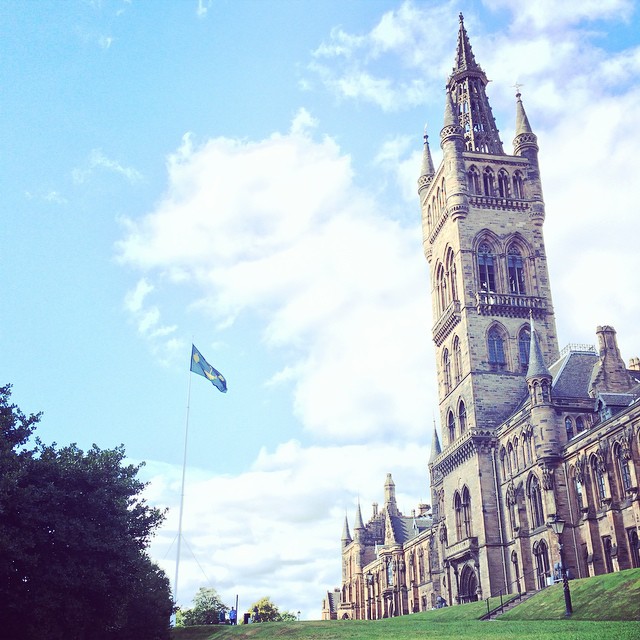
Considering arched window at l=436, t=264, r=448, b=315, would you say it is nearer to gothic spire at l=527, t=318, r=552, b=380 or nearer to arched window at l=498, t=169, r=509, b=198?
arched window at l=498, t=169, r=509, b=198

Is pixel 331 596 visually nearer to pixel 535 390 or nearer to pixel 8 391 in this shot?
pixel 535 390

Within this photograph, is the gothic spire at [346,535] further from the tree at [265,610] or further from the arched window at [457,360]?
the arched window at [457,360]

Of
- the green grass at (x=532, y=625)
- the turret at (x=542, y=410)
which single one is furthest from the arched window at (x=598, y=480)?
the green grass at (x=532, y=625)

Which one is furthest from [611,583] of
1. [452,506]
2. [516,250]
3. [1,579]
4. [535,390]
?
[516,250]

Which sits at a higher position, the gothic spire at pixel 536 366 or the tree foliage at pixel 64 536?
the gothic spire at pixel 536 366

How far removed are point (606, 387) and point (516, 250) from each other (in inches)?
862

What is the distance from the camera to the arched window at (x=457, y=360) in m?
76.2

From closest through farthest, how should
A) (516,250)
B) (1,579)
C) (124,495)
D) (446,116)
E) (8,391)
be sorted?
(1,579)
(8,391)
(124,495)
(516,250)
(446,116)

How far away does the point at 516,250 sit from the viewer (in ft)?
260

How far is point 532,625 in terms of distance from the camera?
33219 mm

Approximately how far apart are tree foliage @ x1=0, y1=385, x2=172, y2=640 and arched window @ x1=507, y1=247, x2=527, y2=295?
158 ft

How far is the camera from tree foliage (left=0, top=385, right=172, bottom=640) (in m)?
34.7

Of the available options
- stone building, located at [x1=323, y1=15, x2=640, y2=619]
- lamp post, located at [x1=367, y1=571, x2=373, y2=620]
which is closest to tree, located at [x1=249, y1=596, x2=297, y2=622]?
lamp post, located at [x1=367, y1=571, x2=373, y2=620]

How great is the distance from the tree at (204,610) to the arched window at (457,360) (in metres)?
44.7
